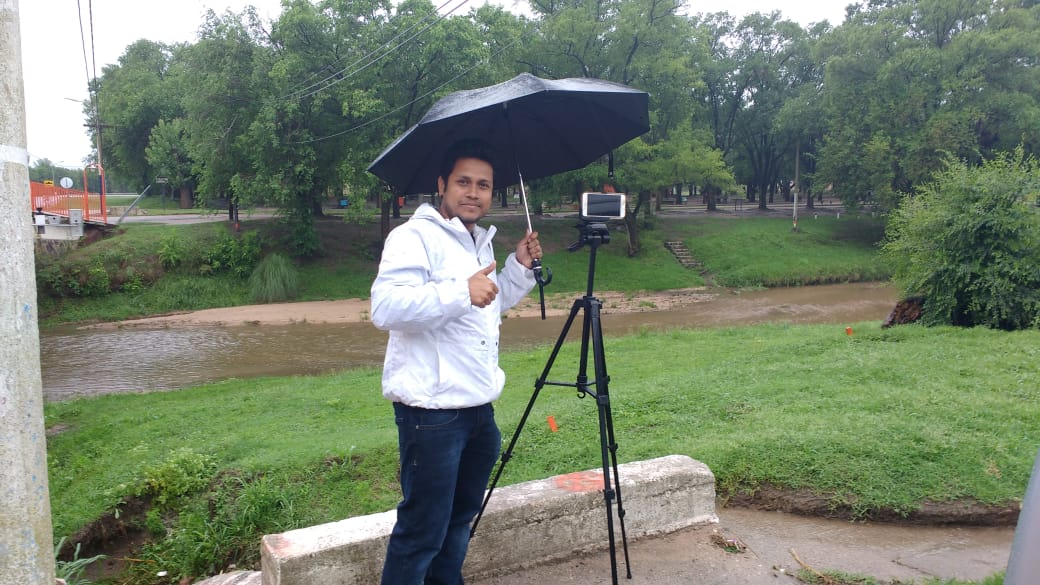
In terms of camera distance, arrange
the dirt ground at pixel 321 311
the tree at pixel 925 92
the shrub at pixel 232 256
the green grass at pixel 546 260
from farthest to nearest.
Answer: the tree at pixel 925 92 → the shrub at pixel 232 256 → the green grass at pixel 546 260 → the dirt ground at pixel 321 311

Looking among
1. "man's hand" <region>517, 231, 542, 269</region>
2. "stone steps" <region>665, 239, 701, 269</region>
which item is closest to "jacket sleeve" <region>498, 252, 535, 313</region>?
"man's hand" <region>517, 231, 542, 269</region>

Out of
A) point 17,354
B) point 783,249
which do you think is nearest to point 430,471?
point 17,354

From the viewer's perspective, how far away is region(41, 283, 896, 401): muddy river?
45.2 ft

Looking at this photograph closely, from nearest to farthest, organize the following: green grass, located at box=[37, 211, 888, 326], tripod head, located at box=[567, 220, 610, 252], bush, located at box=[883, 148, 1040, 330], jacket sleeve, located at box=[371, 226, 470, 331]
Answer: jacket sleeve, located at box=[371, 226, 470, 331]
tripod head, located at box=[567, 220, 610, 252]
bush, located at box=[883, 148, 1040, 330]
green grass, located at box=[37, 211, 888, 326]

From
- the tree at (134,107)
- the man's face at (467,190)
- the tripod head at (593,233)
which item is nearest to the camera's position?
the man's face at (467,190)

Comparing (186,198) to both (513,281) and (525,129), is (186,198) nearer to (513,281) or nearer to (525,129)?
(525,129)

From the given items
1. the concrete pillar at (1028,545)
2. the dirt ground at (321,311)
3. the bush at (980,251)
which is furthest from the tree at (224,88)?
the concrete pillar at (1028,545)

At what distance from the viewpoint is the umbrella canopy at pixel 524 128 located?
9.32ft

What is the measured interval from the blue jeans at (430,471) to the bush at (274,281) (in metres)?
20.7

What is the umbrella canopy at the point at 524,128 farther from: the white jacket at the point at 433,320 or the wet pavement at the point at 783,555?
the wet pavement at the point at 783,555

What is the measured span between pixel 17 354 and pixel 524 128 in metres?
2.10

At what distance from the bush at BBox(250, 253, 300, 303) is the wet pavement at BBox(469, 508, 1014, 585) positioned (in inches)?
791

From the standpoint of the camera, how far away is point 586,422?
5.48 m

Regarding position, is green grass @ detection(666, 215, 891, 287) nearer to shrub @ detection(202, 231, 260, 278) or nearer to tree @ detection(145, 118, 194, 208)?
shrub @ detection(202, 231, 260, 278)
